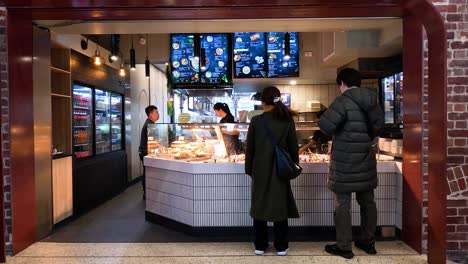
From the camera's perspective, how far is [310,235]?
4.49 m

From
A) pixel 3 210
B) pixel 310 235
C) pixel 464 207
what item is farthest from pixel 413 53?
pixel 3 210

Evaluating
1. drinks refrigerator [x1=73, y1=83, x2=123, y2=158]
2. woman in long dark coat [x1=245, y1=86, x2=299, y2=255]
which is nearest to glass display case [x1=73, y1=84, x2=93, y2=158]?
drinks refrigerator [x1=73, y1=83, x2=123, y2=158]

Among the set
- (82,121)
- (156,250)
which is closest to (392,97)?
(156,250)

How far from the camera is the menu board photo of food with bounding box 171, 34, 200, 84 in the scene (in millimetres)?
7746

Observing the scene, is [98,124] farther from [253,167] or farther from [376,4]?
[376,4]

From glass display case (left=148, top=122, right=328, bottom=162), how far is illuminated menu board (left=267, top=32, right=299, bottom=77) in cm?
251

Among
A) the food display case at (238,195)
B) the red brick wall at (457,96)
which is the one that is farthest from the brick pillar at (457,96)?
the food display case at (238,195)

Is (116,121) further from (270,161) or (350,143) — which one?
(350,143)

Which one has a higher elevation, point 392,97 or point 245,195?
point 392,97

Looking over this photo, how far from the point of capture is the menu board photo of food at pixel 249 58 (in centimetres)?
764

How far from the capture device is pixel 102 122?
23.4 ft

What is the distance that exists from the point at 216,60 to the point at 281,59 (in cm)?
128

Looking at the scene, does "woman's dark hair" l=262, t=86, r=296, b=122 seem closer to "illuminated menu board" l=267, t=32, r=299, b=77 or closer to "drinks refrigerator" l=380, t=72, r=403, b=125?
"drinks refrigerator" l=380, t=72, r=403, b=125

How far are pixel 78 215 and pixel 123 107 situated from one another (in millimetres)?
3000
